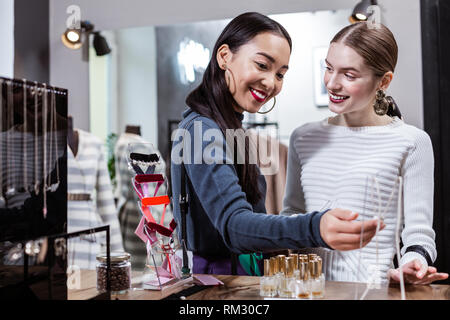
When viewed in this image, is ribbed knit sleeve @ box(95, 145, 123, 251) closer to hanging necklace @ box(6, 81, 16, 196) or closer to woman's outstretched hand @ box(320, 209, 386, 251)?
hanging necklace @ box(6, 81, 16, 196)

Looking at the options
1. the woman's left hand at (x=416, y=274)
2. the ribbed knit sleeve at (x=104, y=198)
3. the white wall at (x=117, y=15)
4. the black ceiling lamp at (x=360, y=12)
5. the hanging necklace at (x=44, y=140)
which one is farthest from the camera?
the ribbed knit sleeve at (x=104, y=198)

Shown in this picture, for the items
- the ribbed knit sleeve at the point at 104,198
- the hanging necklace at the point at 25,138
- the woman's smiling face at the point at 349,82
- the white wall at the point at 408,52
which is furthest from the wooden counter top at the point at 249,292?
the ribbed knit sleeve at the point at 104,198

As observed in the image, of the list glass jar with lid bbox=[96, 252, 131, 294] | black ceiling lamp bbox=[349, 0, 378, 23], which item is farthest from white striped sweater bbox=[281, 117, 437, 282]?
black ceiling lamp bbox=[349, 0, 378, 23]

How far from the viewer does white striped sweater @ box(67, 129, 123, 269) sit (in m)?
2.36

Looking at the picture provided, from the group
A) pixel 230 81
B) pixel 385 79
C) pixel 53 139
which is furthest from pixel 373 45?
pixel 53 139

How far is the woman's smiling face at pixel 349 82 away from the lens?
1.35m

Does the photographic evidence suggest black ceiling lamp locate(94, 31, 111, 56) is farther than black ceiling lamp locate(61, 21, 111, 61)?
Yes

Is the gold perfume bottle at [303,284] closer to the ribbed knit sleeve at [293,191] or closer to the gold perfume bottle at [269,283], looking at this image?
the gold perfume bottle at [269,283]

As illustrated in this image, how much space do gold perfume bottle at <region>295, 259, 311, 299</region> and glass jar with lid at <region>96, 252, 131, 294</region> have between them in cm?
40

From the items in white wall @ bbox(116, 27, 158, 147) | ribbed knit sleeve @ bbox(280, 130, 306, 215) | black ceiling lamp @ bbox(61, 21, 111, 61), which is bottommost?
ribbed knit sleeve @ bbox(280, 130, 306, 215)

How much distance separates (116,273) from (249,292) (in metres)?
0.32

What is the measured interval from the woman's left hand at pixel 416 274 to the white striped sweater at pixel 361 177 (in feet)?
0.08

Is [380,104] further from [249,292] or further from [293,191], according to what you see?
[249,292]
